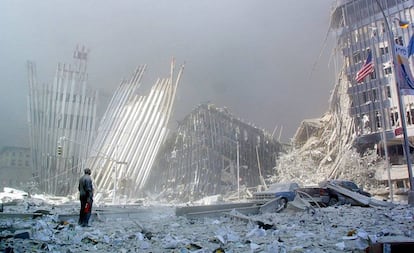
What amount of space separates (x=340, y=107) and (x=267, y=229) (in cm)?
3570

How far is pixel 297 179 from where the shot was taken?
38.0 metres

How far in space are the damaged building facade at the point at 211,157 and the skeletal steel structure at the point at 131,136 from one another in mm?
3395

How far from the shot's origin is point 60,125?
38.7 m

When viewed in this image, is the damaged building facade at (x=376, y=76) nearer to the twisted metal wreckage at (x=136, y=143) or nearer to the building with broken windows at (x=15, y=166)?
the twisted metal wreckage at (x=136, y=143)

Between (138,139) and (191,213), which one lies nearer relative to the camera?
(191,213)

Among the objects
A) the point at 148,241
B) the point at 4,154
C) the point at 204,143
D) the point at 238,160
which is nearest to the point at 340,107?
the point at 238,160

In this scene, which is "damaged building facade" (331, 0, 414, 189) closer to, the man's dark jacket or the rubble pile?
the rubble pile

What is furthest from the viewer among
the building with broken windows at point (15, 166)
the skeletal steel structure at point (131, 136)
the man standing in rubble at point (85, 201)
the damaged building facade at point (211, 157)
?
the building with broken windows at point (15, 166)

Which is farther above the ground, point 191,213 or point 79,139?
point 79,139

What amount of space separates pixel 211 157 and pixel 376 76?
19.8 meters

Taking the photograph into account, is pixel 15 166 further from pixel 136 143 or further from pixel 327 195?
pixel 327 195

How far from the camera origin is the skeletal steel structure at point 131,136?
37.0 meters

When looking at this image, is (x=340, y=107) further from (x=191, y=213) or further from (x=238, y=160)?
(x=191, y=213)

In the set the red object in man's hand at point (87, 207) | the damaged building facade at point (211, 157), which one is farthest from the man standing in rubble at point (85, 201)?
the damaged building facade at point (211, 157)
